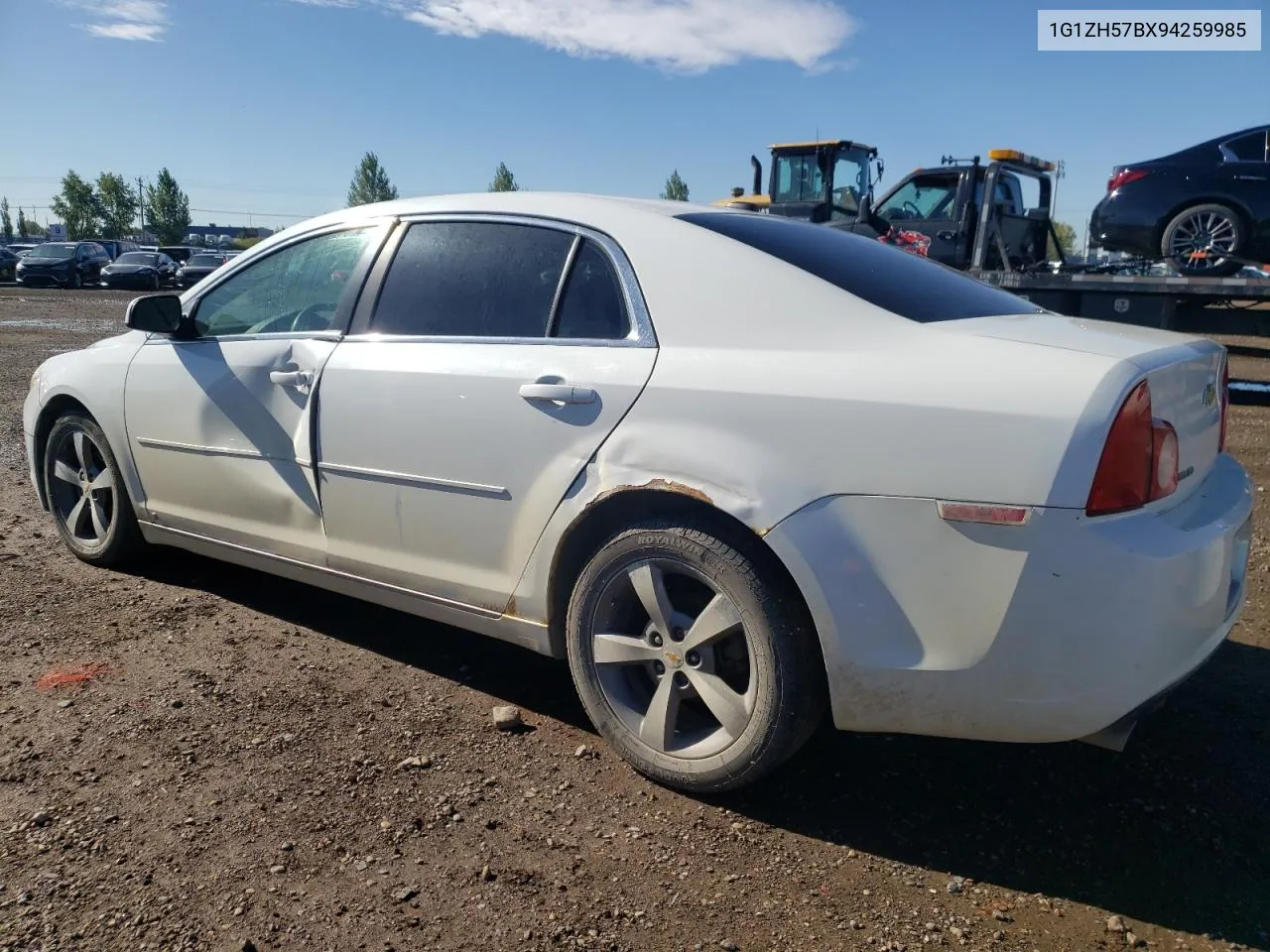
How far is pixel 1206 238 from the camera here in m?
10.3

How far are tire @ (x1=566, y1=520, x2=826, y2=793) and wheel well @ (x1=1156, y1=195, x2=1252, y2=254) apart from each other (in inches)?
384

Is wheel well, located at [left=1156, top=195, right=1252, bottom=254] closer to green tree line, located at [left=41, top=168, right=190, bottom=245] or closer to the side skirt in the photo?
the side skirt

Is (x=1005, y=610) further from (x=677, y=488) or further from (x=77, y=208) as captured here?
(x=77, y=208)

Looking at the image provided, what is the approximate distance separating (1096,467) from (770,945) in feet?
4.04

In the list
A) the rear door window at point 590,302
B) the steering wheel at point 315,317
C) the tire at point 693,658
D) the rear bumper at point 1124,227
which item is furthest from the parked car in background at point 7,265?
the tire at point 693,658

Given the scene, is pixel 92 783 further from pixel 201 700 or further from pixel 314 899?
pixel 314 899

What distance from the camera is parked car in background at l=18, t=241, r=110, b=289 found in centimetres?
3369

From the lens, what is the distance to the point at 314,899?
2.27 meters

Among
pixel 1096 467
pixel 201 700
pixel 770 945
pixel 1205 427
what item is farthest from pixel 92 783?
pixel 1205 427

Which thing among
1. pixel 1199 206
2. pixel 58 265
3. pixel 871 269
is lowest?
pixel 871 269

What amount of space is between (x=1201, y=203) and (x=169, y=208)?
82.7m

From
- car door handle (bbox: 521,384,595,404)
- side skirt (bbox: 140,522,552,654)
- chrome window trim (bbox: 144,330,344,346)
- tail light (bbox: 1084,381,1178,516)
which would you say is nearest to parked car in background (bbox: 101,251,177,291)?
chrome window trim (bbox: 144,330,344,346)

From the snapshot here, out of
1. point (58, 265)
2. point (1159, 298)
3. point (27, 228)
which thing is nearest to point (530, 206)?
point (1159, 298)

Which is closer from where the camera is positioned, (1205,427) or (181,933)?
(181,933)
